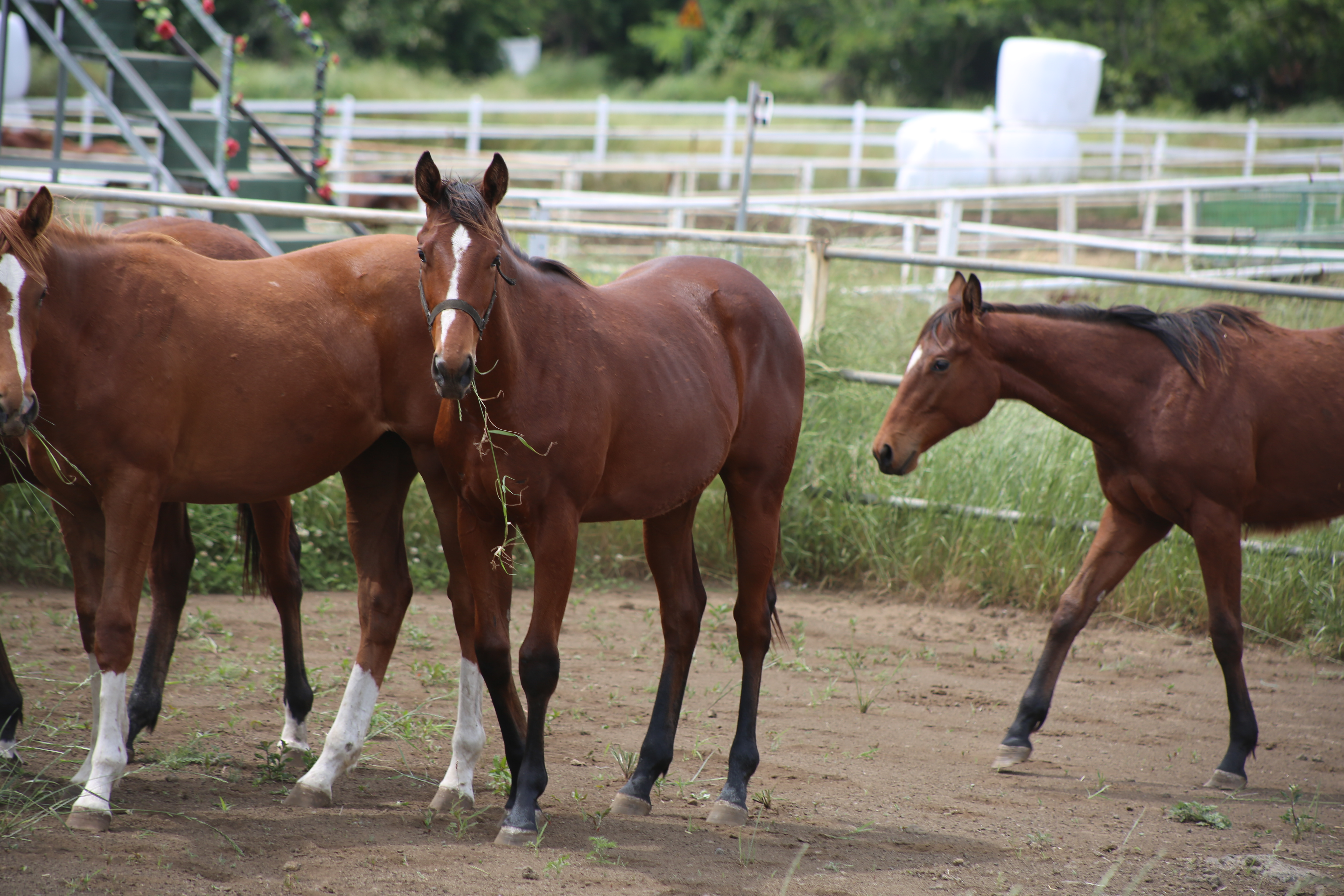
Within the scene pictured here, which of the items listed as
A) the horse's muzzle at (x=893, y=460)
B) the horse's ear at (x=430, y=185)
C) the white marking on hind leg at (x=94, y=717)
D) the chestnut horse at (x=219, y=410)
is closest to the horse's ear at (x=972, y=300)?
the horse's muzzle at (x=893, y=460)

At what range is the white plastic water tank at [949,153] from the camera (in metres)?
16.4

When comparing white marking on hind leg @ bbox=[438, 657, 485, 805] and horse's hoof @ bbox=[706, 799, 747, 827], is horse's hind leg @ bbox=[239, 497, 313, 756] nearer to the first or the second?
white marking on hind leg @ bbox=[438, 657, 485, 805]

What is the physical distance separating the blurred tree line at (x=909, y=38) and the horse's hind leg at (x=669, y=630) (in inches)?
998

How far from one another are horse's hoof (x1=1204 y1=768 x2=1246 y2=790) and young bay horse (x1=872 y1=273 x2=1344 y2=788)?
0.63ft

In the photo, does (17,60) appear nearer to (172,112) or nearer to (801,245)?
(172,112)

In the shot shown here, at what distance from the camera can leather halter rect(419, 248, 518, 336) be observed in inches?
119

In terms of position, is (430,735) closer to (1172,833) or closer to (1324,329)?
(1172,833)

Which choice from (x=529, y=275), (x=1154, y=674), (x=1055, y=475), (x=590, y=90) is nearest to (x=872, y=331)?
(x=1055, y=475)

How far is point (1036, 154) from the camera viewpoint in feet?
58.2

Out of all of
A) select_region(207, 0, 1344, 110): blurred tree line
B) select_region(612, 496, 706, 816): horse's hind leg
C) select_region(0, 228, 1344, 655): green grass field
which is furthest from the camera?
select_region(207, 0, 1344, 110): blurred tree line

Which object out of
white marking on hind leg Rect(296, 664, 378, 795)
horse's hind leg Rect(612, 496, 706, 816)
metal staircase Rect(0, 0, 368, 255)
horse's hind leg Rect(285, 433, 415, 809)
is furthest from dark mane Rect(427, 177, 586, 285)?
metal staircase Rect(0, 0, 368, 255)

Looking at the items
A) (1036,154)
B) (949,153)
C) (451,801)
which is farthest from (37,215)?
(1036,154)

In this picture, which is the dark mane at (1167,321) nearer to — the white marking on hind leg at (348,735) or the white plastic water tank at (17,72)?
the white marking on hind leg at (348,735)

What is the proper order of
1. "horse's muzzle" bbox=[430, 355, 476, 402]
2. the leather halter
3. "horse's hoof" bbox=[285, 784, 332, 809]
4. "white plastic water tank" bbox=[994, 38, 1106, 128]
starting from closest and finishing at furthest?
1. "horse's muzzle" bbox=[430, 355, 476, 402]
2. the leather halter
3. "horse's hoof" bbox=[285, 784, 332, 809]
4. "white plastic water tank" bbox=[994, 38, 1106, 128]
